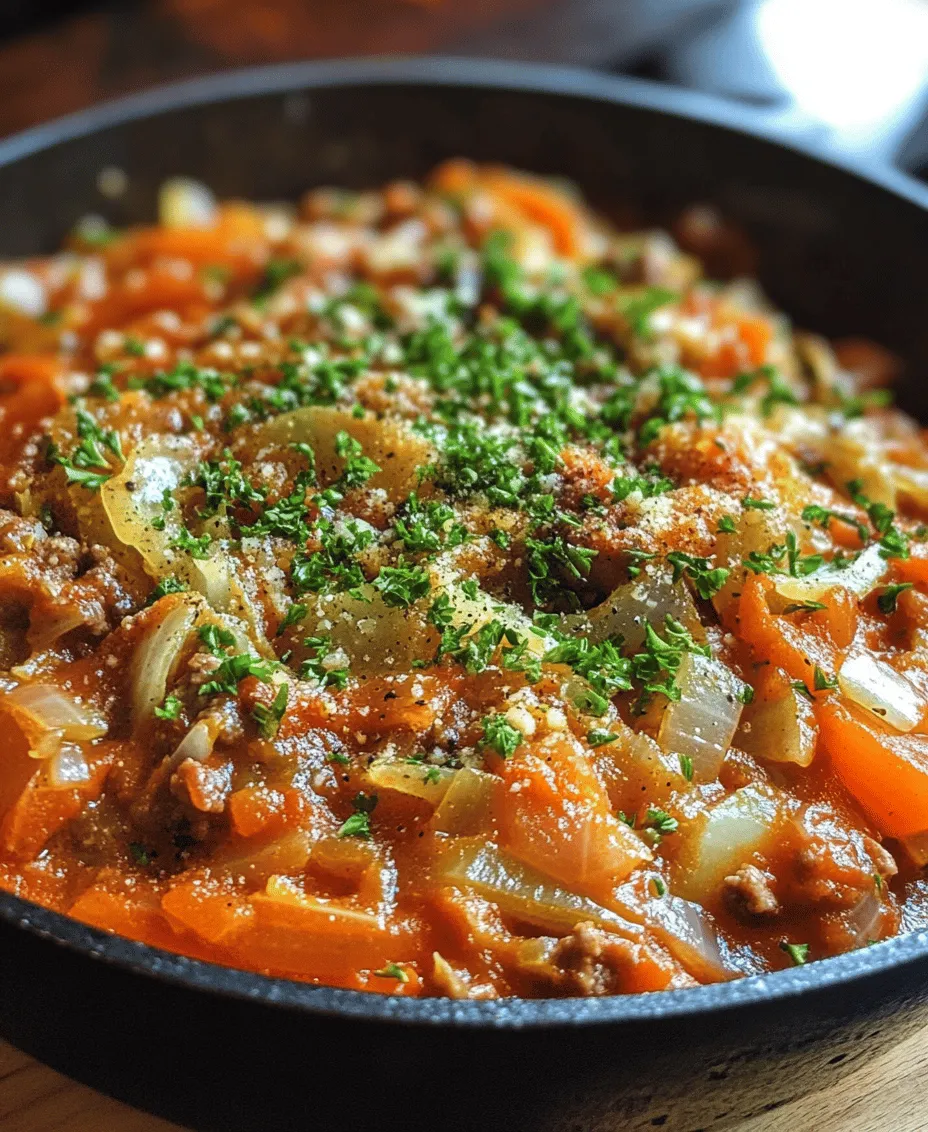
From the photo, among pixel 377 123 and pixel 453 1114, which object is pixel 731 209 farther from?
pixel 453 1114

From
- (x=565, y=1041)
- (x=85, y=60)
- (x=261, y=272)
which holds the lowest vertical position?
(x=565, y=1041)

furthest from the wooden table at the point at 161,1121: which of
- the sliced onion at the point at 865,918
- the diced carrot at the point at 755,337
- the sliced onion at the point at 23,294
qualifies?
the sliced onion at the point at 23,294

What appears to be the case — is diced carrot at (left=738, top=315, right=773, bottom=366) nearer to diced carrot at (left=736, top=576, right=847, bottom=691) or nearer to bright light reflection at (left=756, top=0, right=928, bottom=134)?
diced carrot at (left=736, top=576, right=847, bottom=691)

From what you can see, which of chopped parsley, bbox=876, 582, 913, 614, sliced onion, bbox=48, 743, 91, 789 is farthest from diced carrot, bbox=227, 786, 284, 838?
Result: chopped parsley, bbox=876, 582, 913, 614

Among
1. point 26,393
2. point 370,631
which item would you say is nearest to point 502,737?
point 370,631

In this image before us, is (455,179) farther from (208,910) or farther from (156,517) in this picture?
(208,910)

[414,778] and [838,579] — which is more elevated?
[838,579]

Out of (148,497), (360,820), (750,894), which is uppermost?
(148,497)

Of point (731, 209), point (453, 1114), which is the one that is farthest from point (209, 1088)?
point (731, 209)
